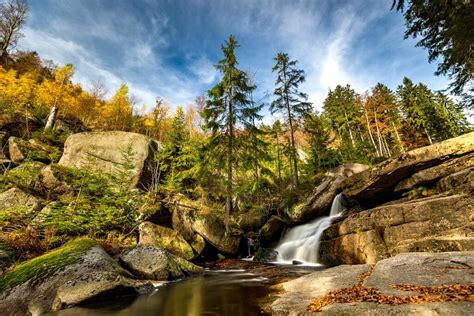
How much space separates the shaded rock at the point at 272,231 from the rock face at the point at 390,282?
11413mm

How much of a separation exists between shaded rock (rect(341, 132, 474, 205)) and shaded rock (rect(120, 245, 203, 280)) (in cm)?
1093

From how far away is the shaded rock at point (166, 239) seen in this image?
12289mm

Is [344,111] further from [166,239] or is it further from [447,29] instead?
[166,239]

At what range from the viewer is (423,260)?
532 cm

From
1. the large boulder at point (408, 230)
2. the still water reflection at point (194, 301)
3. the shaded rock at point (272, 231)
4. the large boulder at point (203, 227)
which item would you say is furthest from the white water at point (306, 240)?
the still water reflection at point (194, 301)

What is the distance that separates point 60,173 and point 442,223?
753 inches

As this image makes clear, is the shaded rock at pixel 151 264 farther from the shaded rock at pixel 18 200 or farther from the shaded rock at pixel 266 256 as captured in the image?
the shaded rock at pixel 266 256

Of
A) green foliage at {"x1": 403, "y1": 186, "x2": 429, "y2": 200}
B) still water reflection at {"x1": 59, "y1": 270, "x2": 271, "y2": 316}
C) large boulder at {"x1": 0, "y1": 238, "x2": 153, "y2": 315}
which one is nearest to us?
still water reflection at {"x1": 59, "y1": 270, "x2": 271, "y2": 316}

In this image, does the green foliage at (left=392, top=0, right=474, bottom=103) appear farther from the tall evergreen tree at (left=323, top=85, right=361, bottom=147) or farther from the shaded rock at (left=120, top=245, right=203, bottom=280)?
the tall evergreen tree at (left=323, top=85, right=361, bottom=147)

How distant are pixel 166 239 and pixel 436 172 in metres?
14.1

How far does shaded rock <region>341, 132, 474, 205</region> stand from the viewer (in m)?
10.9

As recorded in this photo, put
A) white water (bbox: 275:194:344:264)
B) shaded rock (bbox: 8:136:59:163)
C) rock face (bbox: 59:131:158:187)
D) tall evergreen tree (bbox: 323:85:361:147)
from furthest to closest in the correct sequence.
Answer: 1. tall evergreen tree (bbox: 323:85:361:147)
2. rock face (bbox: 59:131:158:187)
3. shaded rock (bbox: 8:136:59:163)
4. white water (bbox: 275:194:344:264)

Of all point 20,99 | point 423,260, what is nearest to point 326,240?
point 423,260

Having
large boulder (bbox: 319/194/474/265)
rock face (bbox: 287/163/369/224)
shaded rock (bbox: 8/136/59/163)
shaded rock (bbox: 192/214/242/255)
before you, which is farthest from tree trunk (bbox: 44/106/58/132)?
large boulder (bbox: 319/194/474/265)
